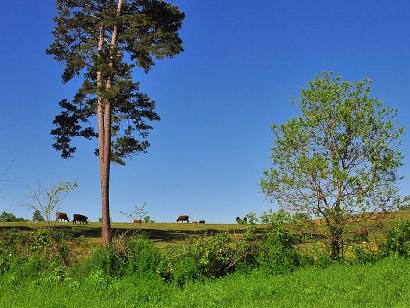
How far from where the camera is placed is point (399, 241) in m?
21.6

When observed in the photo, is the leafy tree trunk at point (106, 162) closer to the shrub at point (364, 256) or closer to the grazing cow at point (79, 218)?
the shrub at point (364, 256)

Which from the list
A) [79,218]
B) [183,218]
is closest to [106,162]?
[79,218]

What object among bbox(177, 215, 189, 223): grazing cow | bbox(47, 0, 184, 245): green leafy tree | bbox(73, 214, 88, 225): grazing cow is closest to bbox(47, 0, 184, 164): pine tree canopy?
bbox(47, 0, 184, 245): green leafy tree

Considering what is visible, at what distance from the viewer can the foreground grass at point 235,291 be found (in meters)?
14.4

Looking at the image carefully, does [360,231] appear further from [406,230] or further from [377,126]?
[377,126]

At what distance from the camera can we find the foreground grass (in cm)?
1438

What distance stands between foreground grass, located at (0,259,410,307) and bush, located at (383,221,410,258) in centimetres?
266

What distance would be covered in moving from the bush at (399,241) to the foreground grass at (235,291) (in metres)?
2.66

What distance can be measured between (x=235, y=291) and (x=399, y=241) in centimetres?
897

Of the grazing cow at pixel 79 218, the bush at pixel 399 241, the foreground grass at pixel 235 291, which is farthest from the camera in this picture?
the grazing cow at pixel 79 218

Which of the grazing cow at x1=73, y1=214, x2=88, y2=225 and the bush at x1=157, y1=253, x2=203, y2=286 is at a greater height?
the grazing cow at x1=73, y1=214, x2=88, y2=225

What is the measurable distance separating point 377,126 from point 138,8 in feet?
58.7

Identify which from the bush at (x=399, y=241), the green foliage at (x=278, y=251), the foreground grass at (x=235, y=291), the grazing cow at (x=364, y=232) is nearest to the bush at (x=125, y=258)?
the foreground grass at (x=235, y=291)

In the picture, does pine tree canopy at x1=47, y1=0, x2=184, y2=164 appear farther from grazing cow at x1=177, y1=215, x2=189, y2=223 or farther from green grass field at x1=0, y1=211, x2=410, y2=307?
grazing cow at x1=177, y1=215, x2=189, y2=223
